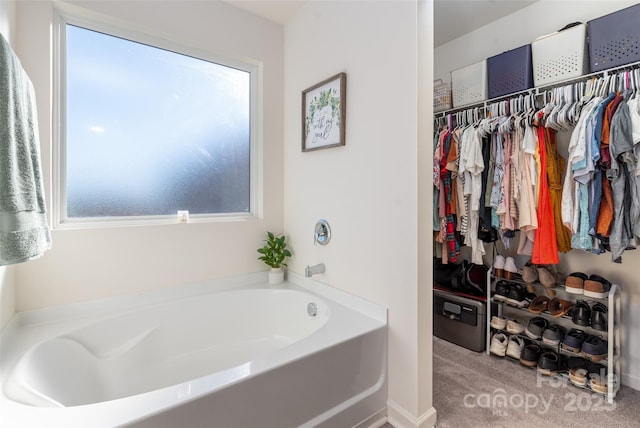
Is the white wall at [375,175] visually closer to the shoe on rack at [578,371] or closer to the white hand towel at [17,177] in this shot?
the shoe on rack at [578,371]

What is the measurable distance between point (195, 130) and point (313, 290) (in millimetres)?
1331

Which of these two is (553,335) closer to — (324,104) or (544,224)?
(544,224)

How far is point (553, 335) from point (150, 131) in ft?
9.17

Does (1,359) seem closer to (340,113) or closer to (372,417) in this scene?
(372,417)

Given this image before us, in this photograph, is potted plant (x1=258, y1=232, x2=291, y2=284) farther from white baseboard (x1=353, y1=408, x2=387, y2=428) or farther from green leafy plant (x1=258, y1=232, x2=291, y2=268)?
white baseboard (x1=353, y1=408, x2=387, y2=428)

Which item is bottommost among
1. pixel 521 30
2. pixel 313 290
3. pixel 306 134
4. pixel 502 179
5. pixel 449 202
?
pixel 313 290

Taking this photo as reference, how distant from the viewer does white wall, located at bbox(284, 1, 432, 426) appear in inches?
57.2

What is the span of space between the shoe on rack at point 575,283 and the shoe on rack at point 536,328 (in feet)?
0.98

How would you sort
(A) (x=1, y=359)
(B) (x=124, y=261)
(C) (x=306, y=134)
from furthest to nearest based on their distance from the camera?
(C) (x=306, y=134), (B) (x=124, y=261), (A) (x=1, y=359)

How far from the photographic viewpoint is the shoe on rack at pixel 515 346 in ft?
6.79

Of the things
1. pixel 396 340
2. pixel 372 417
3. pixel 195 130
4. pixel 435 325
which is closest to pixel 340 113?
pixel 195 130

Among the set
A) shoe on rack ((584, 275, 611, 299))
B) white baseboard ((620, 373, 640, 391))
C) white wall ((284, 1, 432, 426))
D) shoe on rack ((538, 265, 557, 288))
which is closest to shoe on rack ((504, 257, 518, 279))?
shoe on rack ((538, 265, 557, 288))

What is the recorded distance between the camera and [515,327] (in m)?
2.11

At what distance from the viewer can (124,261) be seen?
1760mm
